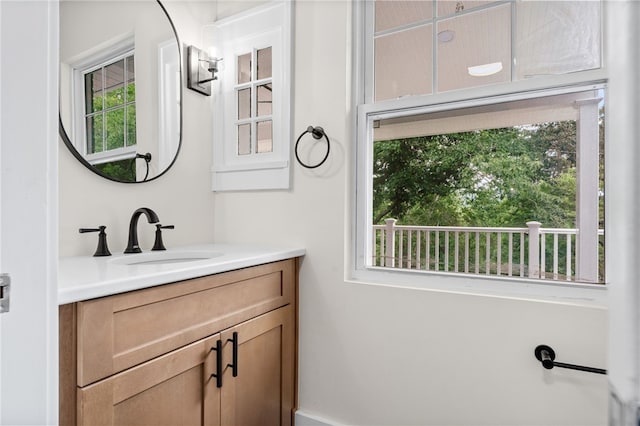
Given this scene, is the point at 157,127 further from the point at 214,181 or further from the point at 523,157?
the point at 523,157

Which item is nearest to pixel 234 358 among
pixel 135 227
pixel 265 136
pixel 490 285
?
pixel 135 227

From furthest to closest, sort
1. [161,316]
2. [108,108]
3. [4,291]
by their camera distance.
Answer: [108,108] < [161,316] < [4,291]

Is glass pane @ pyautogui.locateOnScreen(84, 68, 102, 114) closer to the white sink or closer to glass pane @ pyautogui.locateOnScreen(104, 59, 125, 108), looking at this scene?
glass pane @ pyautogui.locateOnScreen(104, 59, 125, 108)

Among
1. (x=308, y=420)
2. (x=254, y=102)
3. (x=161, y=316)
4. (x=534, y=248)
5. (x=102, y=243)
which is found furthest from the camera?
(x=254, y=102)

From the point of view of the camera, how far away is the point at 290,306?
1.77m

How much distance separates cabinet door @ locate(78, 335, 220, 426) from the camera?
3.27 ft

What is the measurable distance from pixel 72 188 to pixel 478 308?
5.35 ft

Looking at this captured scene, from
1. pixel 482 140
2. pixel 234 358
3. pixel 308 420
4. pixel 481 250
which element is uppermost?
pixel 482 140

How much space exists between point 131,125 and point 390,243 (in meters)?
1.26

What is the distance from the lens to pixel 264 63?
199 centimetres

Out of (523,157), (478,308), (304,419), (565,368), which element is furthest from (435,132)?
(304,419)

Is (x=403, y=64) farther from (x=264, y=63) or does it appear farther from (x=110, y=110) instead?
(x=110, y=110)

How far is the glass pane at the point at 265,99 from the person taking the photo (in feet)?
6.44

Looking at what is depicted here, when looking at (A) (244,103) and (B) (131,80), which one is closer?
(B) (131,80)
